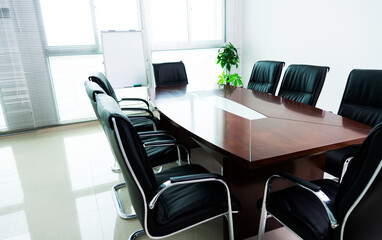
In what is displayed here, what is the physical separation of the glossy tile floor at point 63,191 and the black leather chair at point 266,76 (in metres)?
1.11

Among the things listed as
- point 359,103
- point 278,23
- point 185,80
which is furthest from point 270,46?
point 359,103

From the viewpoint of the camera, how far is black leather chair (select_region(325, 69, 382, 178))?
1849mm

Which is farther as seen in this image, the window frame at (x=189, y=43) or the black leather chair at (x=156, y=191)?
the window frame at (x=189, y=43)

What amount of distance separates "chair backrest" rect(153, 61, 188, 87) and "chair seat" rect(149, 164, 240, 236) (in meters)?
2.50

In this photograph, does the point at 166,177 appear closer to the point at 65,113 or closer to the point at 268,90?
the point at 268,90

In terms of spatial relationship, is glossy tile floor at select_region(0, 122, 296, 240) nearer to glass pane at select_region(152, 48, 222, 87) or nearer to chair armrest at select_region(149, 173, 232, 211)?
chair armrest at select_region(149, 173, 232, 211)

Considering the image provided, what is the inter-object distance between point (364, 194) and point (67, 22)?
15.4 feet

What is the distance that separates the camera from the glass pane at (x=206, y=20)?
5.18 m

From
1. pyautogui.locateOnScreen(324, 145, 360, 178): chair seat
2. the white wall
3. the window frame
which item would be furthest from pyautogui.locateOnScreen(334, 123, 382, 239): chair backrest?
the window frame

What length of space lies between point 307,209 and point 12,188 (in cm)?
275

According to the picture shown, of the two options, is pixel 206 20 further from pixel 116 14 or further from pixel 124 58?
pixel 124 58

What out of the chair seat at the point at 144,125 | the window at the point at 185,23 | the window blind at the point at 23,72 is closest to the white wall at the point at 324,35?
the window at the point at 185,23

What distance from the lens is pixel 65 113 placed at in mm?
4594

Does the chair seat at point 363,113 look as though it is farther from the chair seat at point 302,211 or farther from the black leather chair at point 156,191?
the black leather chair at point 156,191
